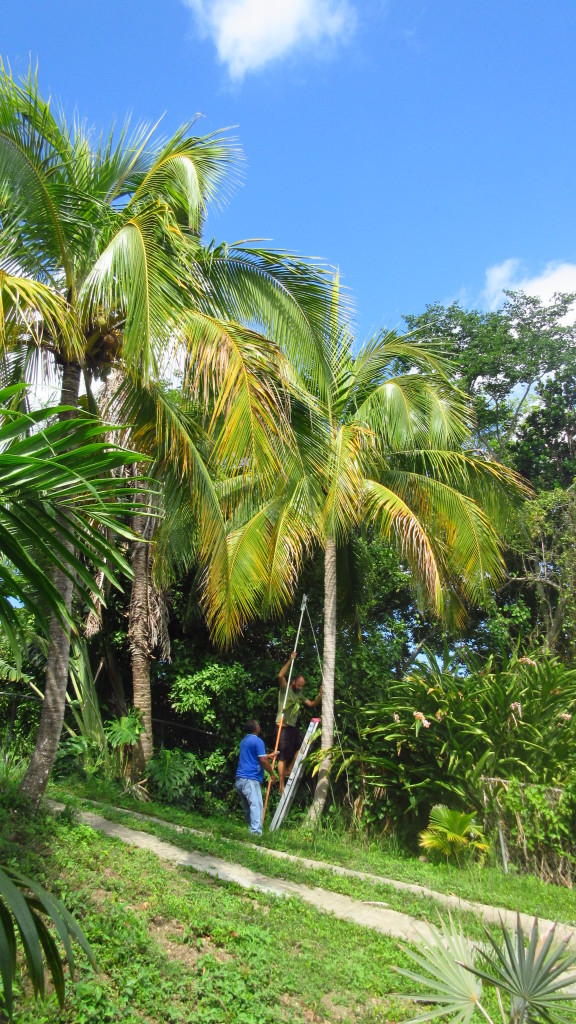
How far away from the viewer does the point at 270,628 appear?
44.3 ft

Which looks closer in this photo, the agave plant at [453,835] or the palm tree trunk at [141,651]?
the agave plant at [453,835]

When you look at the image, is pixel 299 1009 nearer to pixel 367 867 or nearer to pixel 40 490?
pixel 40 490

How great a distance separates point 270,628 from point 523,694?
4.73 metres

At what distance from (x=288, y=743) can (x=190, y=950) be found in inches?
266

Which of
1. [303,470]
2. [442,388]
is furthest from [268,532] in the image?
[442,388]

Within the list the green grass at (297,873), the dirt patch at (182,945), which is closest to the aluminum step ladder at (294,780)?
the green grass at (297,873)

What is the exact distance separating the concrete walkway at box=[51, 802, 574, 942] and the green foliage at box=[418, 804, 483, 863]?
4.95 feet

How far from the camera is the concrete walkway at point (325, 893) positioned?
6.26 meters

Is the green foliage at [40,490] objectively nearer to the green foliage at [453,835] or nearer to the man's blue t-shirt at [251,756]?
the man's blue t-shirt at [251,756]

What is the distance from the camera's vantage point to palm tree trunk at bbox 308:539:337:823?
1075 cm

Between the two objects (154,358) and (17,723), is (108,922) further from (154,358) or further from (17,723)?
(17,723)

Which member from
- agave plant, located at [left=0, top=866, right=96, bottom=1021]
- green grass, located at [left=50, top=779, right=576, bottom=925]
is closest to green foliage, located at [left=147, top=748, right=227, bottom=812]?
green grass, located at [left=50, top=779, right=576, bottom=925]

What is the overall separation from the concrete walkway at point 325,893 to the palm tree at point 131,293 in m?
1.55

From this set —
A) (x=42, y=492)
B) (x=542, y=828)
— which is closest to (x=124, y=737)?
(x=542, y=828)
